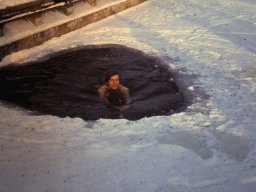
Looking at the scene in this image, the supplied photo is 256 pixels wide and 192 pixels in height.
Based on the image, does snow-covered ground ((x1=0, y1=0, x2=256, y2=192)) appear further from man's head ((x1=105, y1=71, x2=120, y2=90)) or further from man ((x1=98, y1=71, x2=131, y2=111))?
man's head ((x1=105, y1=71, x2=120, y2=90))

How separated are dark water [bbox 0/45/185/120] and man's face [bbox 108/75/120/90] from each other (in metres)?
0.42

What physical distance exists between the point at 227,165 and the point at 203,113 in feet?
4.93

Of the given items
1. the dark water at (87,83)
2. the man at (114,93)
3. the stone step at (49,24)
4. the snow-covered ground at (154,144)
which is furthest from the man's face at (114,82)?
the stone step at (49,24)

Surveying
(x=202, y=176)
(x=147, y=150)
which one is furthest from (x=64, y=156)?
(x=202, y=176)

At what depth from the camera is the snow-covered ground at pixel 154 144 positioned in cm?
424

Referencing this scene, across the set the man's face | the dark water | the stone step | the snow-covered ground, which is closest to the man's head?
the man's face

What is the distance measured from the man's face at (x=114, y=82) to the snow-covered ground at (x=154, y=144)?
3.60 ft

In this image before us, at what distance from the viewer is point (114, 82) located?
21.3ft

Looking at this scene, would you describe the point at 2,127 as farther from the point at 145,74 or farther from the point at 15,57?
the point at 145,74

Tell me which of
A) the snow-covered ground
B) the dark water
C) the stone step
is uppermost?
the stone step

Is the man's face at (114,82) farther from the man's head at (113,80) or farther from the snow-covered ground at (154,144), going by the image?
the snow-covered ground at (154,144)

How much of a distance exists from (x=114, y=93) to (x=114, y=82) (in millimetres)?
290

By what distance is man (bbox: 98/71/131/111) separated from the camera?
645 centimetres

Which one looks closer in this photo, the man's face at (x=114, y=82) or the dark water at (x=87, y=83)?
the dark water at (x=87, y=83)
